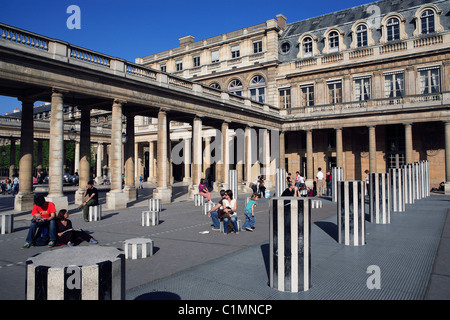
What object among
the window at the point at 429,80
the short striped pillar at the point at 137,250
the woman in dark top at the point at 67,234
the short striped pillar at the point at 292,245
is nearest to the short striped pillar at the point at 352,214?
the short striped pillar at the point at 292,245

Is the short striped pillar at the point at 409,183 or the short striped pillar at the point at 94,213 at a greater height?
the short striped pillar at the point at 409,183

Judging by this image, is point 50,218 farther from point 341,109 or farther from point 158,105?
point 341,109

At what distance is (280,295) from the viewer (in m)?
5.41

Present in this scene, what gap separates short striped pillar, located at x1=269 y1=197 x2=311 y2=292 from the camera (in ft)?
18.4

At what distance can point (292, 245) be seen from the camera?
5.61 m

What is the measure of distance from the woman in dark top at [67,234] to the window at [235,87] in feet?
102

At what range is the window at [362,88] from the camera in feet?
107

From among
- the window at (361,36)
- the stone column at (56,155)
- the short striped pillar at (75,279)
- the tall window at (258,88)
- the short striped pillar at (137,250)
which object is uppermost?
the window at (361,36)

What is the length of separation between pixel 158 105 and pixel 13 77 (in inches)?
321

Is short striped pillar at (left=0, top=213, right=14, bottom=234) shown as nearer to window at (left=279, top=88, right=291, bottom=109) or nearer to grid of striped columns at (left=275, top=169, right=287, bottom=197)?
grid of striped columns at (left=275, top=169, right=287, bottom=197)

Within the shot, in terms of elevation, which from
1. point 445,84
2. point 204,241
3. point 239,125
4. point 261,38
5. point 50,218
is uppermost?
point 261,38

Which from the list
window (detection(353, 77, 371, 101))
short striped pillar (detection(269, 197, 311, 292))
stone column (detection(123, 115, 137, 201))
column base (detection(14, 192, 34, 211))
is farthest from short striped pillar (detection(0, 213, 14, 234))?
window (detection(353, 77, 371, 101))

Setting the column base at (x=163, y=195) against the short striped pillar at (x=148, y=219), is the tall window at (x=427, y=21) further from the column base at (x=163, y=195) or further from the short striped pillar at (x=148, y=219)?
the short striped pillar at (x=148, y=219)
